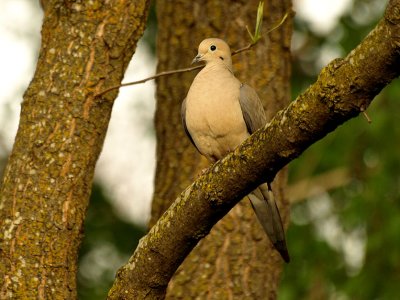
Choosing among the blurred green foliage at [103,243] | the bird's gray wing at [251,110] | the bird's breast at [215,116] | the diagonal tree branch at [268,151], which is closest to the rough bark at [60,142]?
the diagonal tree branch at [268,151]

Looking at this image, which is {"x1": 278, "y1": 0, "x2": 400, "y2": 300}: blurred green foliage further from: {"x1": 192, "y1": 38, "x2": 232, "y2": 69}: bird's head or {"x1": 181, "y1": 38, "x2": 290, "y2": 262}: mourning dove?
{"x1": 181, "y1": 38, "x2": 290, "y2": 262}: mourning dove

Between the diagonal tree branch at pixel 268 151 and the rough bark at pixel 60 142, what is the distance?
1.24ft

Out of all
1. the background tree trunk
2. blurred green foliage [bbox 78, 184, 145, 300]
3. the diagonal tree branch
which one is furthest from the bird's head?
blurred green foliage [bbox 78, 184, 145, 300]

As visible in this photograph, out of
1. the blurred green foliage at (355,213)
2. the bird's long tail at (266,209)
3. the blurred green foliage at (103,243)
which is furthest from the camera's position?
the blurred green foliage at (103,243)

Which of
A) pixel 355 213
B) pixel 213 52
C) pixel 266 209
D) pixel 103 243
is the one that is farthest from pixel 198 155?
pixel 103 243

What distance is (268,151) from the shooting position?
11.4 feet

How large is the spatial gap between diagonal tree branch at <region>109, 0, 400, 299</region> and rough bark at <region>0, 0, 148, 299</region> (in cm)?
38

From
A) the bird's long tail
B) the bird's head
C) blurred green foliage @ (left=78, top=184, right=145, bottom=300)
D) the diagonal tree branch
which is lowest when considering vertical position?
the diagonal tree branch

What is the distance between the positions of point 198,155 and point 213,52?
72 cm

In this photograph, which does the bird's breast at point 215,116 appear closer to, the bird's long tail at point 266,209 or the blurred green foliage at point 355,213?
the bird's long tail at point 266,209

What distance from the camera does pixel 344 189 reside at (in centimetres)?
929

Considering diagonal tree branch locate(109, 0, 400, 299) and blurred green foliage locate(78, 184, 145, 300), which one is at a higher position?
blurred green foliage locate(78, 184, 145, 300)

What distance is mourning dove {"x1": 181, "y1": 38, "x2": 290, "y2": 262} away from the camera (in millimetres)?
4973

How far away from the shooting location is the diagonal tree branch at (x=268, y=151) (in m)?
3.15
